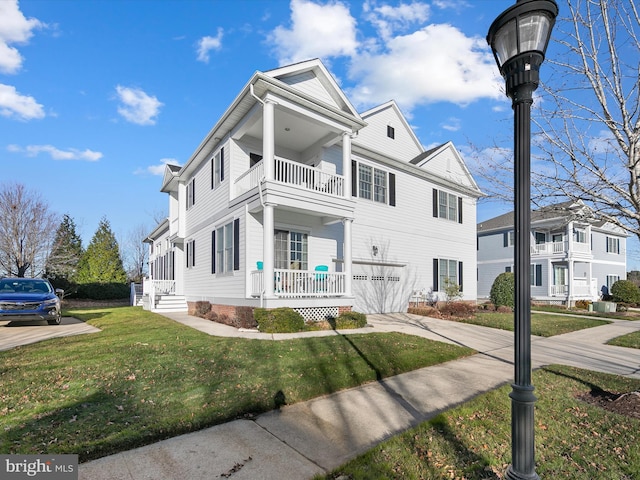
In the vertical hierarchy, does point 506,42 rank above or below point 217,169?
below

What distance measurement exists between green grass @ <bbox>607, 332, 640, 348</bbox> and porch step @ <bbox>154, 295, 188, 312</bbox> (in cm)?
1664

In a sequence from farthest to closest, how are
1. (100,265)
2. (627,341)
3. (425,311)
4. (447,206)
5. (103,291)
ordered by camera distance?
Answer: (100,265) < (103,291) < (447,206) < (425,311) < (627,341)

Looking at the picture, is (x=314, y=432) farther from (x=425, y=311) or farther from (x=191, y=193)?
(x=191, y=193)

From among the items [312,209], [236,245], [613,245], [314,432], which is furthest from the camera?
[613,245]

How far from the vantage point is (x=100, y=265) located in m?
28.9

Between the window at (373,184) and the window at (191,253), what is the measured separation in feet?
26.2

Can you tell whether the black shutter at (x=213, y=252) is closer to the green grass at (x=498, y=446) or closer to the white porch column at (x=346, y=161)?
the white porch column at (x=346, y=161)

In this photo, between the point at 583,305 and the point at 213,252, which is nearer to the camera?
the point at 213,252

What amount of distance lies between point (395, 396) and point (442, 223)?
15.4 metres

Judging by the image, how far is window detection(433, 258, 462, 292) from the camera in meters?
18.6

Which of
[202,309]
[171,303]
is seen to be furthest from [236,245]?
[171,303]

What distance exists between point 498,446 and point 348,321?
743cm

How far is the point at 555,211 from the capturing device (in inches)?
228

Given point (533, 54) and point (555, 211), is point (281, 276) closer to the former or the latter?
point (555, 211)
